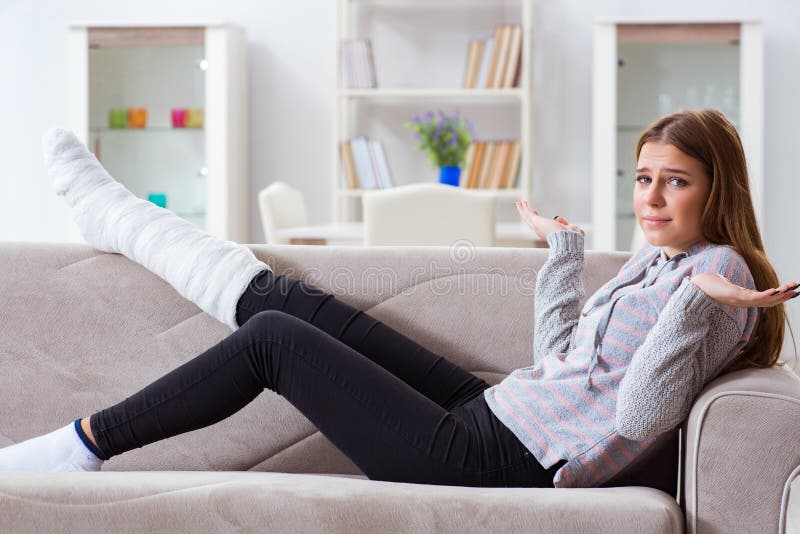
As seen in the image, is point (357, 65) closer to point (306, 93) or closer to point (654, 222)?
point (306, 93)

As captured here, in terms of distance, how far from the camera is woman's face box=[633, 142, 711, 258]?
4.77 ft

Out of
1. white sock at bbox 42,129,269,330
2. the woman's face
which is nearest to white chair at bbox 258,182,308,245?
white sock at bbox 42,129,269,330

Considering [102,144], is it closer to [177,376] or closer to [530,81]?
[530,81]

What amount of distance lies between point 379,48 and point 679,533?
12.4 feet

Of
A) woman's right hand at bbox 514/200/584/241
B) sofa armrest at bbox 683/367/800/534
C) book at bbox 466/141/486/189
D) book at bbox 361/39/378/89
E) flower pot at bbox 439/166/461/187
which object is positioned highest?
book at bbox 361/39/378/89

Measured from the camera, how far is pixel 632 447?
54.8 inches

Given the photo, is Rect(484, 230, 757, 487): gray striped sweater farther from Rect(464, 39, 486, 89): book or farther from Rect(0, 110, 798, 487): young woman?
Rect(464, 39, 486, 89): book

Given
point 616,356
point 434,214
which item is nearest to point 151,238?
point 616,356

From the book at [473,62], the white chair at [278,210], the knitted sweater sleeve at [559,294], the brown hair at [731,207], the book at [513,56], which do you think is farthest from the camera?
the book at [473,62]

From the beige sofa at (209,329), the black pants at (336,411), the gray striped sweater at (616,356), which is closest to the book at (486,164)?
the beige sofa at (209,329)

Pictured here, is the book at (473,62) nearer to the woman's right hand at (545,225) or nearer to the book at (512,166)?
the book at (512,166)

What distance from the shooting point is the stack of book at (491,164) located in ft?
14.3

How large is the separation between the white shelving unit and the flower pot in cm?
113

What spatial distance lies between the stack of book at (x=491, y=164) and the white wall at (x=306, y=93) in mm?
325
